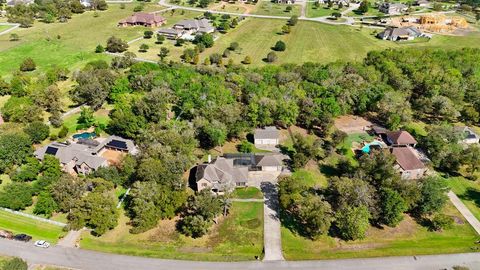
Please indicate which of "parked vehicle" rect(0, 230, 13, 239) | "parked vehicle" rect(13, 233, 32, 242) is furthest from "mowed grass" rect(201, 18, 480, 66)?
"parked vehicle" rect(0, 230, 13, 239)

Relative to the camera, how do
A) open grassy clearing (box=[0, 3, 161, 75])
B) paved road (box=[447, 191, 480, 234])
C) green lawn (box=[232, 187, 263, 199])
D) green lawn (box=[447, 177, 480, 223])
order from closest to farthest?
1. paved road (box=[447, 191, 480, 234])
2. green lawn (box=[447, 177, 480, 223])
3. green lawn (box=[232, 187, 263, 199])
4. open grassy clearing (box=[0, 3, 161, 75])

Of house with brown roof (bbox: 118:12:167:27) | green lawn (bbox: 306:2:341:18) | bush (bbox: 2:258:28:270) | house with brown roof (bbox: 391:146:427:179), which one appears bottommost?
bush (bbox: 2:258:28:270)

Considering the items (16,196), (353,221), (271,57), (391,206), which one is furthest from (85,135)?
(271,57)

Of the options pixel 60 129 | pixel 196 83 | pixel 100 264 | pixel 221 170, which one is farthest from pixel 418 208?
pixel 60 129

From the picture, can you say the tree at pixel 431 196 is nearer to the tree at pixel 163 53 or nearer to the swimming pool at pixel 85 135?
the swimming pool at pixel 85 135

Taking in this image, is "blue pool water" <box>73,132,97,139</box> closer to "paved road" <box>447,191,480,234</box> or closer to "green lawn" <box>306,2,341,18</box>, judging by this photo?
"paved road" <box>447,191,480,234</box>

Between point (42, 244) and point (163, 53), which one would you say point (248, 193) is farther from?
point (163, 53)

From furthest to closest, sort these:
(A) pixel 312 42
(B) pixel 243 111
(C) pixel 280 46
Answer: (A) pixel 312 42 < (C) pixel 280 46 < (B) pixel 243 111
